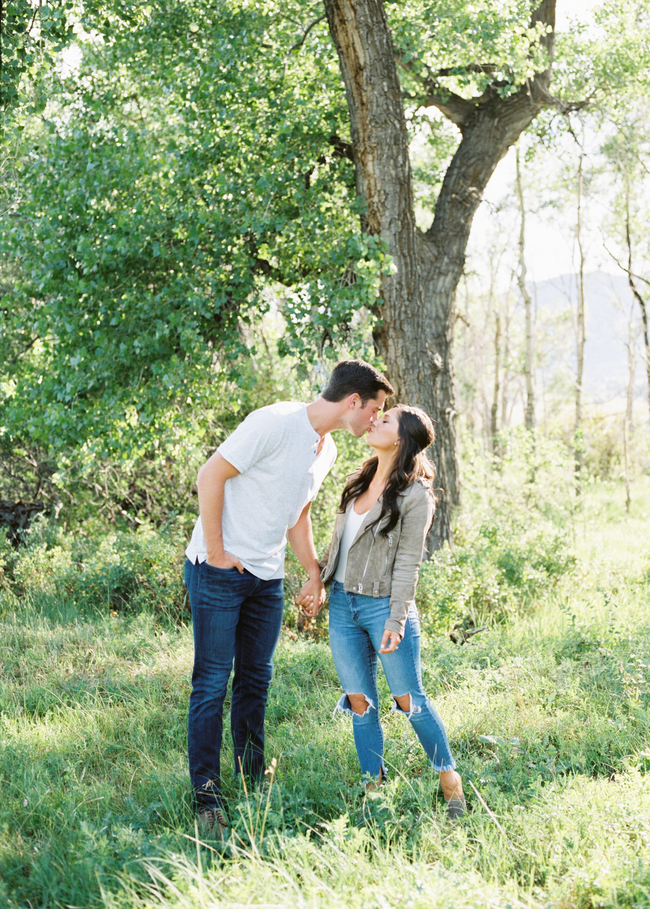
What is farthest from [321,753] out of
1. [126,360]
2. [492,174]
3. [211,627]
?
[492,174]

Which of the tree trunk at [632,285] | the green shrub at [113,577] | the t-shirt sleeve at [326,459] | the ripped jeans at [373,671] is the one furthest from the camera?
the tree trunk at [632,285]

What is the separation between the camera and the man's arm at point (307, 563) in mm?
3475

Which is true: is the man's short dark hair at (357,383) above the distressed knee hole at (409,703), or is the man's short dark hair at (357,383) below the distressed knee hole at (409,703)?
A: above

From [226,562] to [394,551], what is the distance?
766 mm

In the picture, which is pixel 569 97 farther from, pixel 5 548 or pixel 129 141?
pixel 5 548

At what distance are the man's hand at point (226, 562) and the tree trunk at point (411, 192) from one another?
13.3 ft

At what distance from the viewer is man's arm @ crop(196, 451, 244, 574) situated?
3.05 metres

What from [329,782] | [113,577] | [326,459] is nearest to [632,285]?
[113,577]

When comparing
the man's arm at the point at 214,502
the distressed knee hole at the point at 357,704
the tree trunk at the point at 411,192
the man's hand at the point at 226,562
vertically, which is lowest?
the distressed knee hole at the point at 357,704

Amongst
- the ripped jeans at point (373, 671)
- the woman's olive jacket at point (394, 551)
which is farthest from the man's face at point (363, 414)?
the ripped jeans at point (373, 671)

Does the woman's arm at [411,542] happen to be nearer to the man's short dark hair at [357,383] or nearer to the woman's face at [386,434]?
the woman's face at [386,434]

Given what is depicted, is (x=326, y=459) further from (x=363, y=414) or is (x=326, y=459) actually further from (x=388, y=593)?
(x=388, y=593)

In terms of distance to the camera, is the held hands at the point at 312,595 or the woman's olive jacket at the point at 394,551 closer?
the woman's olive jacket at the point at 394,551

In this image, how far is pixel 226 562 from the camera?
315cm
